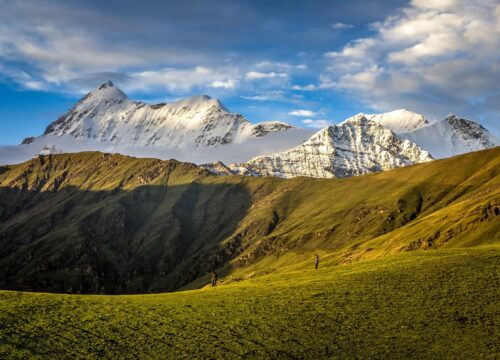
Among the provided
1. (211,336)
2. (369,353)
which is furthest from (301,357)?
(211,336)

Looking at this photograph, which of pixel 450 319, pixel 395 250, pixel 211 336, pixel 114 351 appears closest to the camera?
pixel 114 351

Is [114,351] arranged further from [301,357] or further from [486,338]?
[486,338]

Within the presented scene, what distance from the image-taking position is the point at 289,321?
5578cm

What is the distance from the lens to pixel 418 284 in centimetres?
6662

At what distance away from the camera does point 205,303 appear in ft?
213

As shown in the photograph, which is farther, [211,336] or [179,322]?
[179,322]

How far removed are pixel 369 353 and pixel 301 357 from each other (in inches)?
255

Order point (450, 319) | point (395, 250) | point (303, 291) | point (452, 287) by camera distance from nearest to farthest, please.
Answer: point (450, 319) → point (452, 287) → point (303, 291) → point (395, 250)

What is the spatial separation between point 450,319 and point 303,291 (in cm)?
2000

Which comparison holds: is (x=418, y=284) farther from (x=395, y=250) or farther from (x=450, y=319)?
(x=395, y=250)

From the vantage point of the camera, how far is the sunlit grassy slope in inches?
1863

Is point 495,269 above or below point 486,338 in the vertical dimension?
above

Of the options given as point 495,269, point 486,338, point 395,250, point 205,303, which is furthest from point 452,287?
point 395,250

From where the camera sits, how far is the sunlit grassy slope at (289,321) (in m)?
47.3
